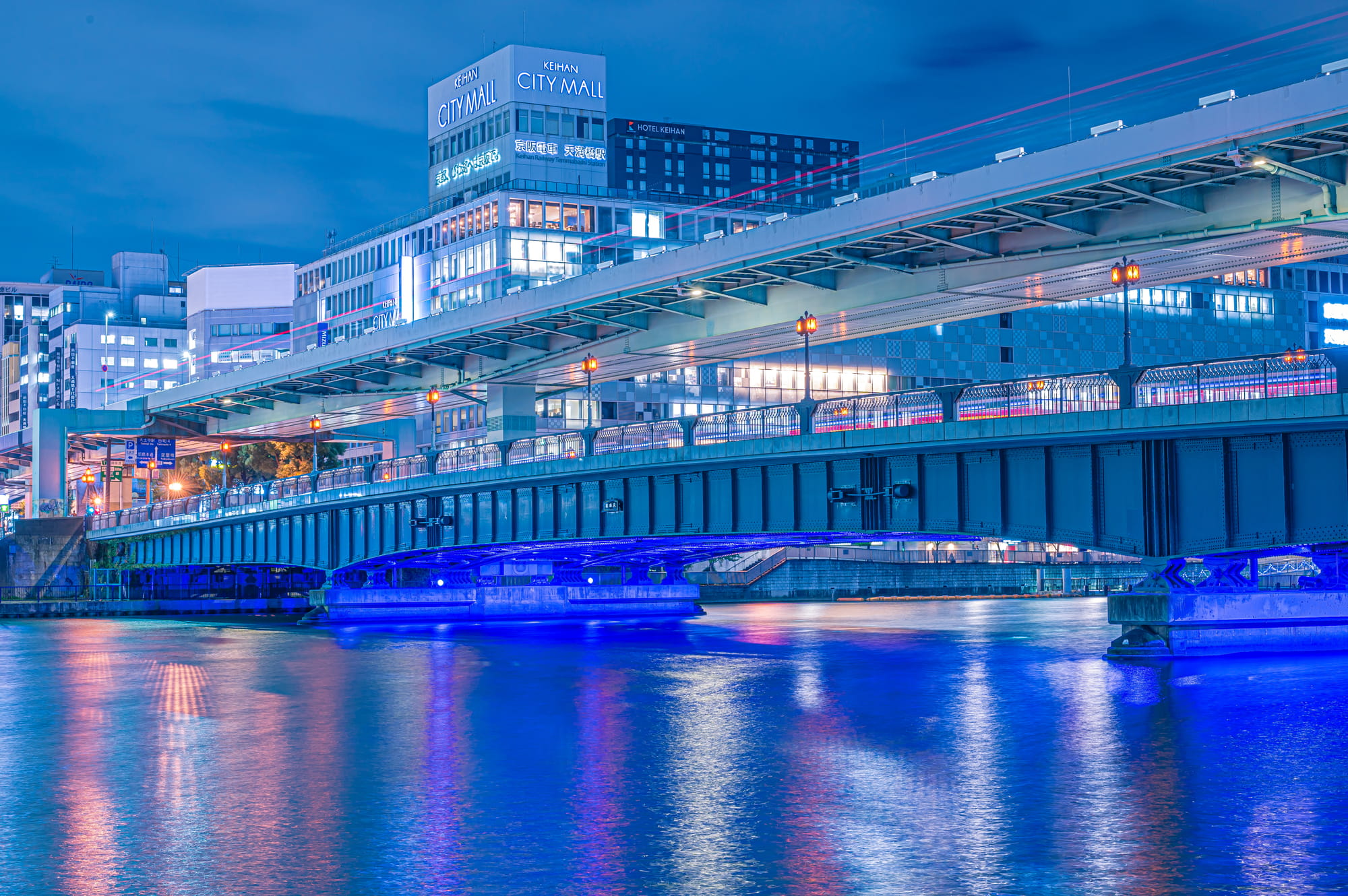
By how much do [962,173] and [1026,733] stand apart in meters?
22.2

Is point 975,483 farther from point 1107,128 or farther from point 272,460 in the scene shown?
point 272,460

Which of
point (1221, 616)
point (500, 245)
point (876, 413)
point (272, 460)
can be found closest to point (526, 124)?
point (500, 245)

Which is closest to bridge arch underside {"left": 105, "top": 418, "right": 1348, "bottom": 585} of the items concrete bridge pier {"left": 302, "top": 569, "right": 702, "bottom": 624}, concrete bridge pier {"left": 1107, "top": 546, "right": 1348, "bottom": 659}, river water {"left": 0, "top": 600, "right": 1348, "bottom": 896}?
concrete bridge pier {"left": 1107, "top": 546, "right": 1348, "bottom": 659}

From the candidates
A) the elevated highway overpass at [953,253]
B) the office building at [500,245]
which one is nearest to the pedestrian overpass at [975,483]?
the elevated highway overpass at [953,253]

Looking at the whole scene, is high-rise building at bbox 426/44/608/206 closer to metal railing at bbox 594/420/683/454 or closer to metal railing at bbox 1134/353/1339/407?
metal railing at bbox 594/420/683/454

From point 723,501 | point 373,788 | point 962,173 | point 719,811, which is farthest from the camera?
point 723,501

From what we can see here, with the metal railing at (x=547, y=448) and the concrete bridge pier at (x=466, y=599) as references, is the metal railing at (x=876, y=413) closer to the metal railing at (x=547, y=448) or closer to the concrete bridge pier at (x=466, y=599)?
the metal railing at (x=547, y=448)

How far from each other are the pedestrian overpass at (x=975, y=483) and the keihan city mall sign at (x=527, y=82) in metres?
80.3

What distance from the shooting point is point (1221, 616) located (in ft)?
134

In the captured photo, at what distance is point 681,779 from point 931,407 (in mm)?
22870

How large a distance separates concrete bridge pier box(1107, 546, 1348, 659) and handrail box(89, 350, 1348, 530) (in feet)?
16.8

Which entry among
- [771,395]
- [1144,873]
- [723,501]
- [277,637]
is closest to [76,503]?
[771,395]

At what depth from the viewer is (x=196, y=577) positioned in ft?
388

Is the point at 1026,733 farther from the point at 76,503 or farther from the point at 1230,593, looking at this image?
the point at 76,503
